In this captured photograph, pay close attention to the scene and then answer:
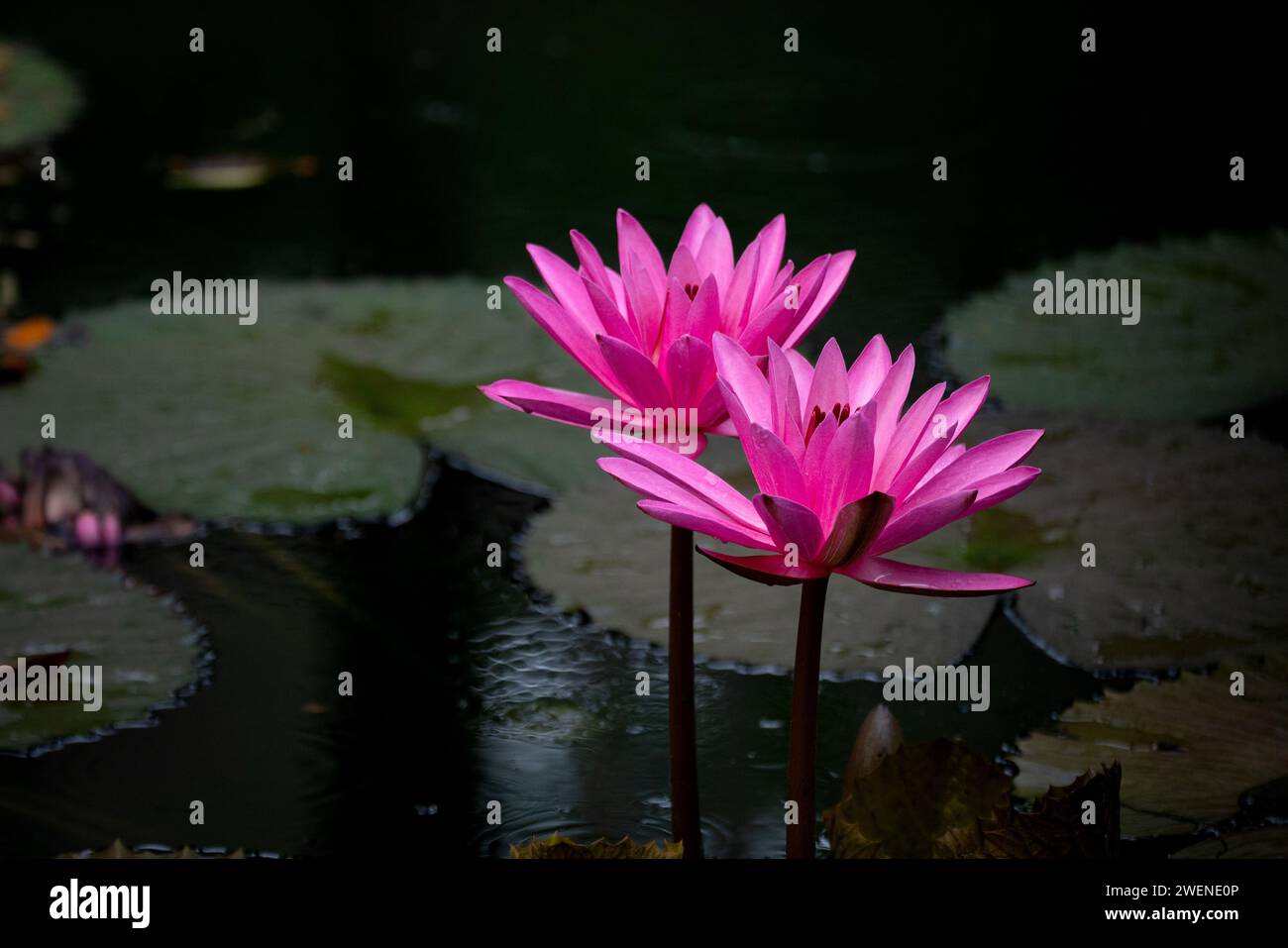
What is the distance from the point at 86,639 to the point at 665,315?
0.82 m

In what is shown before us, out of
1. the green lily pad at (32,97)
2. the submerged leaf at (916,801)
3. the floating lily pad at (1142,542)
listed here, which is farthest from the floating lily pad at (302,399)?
the green lily pad at (32,97)

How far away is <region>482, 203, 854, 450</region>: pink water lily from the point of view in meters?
0.90

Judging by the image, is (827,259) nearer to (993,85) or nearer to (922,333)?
(922,333)

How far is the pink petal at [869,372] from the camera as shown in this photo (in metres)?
0.88

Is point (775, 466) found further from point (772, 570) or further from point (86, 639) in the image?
point (86, 639)

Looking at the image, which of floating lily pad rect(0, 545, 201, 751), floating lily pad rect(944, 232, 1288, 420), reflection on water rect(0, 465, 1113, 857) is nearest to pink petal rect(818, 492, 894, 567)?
reflection on water rect(0, 465, 1113, 857)

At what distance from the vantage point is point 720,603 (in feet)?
4.93

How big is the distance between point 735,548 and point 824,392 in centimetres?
83

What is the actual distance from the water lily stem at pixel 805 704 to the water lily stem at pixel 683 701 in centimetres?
10

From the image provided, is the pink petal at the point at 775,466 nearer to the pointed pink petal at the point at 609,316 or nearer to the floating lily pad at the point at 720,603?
the pointed pink petal at the point at 609,316

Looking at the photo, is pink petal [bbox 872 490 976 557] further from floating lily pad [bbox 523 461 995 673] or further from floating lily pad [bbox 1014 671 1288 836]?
floating lily pad [bbox 523 461 995 673]

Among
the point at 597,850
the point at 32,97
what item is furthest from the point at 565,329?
the point at 32,97

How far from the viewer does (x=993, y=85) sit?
3.57m

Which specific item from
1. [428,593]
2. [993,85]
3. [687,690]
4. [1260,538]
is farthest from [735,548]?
[993,85]
